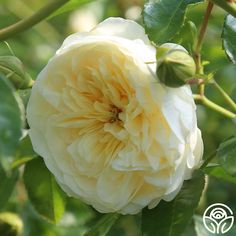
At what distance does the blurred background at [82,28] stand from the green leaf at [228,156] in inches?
5.9

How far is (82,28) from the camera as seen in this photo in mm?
2287

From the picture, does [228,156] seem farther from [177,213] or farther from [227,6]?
[227,6]

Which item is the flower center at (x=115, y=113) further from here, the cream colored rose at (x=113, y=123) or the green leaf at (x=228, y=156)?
the green leaf at (x=228, y=156)

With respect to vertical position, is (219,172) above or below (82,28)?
above

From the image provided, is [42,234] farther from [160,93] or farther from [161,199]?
[160,93]

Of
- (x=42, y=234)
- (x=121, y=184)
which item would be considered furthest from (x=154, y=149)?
(x=42, y=234)

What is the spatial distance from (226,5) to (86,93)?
0.23 m

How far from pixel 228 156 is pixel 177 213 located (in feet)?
0.35

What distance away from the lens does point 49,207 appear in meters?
1.44

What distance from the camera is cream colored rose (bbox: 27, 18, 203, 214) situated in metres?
1.05

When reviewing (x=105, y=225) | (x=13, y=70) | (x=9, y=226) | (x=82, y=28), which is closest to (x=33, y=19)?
(x=13, y=70)

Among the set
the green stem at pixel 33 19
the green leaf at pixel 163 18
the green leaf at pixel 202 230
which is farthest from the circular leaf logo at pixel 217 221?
the green stem at pixel 33 19

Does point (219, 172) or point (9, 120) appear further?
point (219, 172)

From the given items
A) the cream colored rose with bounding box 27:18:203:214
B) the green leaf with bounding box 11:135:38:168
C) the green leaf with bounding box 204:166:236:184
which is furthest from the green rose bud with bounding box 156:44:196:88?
the green leaf with bounding box 11:135:38:168
